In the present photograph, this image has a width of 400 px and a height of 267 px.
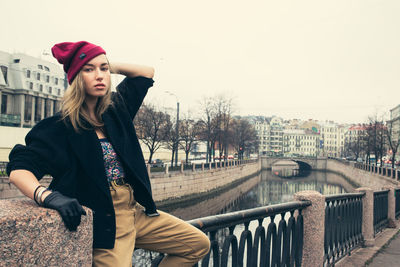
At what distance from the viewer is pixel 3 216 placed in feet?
4.47

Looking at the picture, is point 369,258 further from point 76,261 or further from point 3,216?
point 3,216

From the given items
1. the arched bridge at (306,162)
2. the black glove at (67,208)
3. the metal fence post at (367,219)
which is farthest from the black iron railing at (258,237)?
the arched bridge at (306,162)

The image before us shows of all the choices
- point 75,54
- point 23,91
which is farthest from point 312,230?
point 23,91

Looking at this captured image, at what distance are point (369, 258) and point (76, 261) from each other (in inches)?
218

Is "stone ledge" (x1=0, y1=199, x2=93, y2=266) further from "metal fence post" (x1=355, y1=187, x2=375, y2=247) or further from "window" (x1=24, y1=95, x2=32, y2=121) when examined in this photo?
"window" (x1=24, y1=95, x2=32, y2=121)

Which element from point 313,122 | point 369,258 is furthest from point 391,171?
point 313,122

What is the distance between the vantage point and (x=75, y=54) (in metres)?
2.04

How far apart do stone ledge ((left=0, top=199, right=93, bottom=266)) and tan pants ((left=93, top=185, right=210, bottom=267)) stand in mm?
284

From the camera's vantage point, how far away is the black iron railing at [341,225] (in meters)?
5.05

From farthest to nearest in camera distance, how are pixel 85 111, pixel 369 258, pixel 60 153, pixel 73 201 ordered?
pixel 369 258 → pixel 85 111 → pixel 60 153 → pixel 73 201

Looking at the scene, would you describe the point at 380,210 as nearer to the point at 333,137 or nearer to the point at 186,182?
the point at 186,182

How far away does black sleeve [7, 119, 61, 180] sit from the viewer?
1.72 meters

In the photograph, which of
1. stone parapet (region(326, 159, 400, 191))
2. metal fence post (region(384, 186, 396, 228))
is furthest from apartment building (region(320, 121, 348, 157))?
metal fence post (region(384, 186, 396, 228))

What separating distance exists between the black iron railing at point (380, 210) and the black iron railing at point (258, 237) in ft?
14.4
